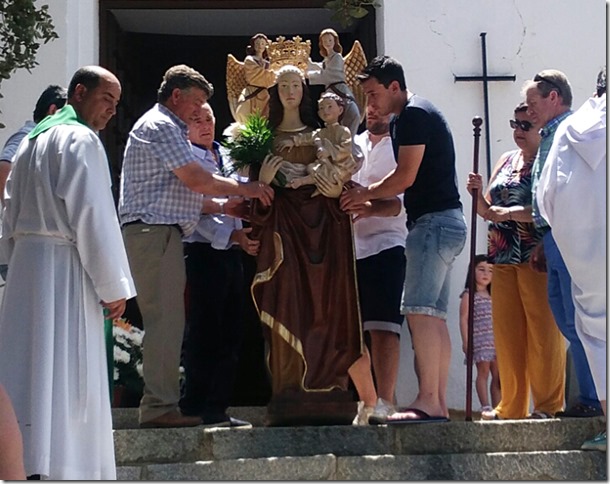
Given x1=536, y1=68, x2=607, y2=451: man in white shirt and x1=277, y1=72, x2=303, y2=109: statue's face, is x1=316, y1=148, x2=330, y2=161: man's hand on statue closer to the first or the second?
x1=277, y1=72, x2=303, y2=109: statue's face

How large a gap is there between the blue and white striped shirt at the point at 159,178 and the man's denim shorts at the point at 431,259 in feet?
3.51

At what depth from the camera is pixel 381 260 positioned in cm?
727

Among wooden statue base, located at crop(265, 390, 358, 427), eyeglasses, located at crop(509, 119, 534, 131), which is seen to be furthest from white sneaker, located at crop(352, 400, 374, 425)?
eyeglasses, located at crop(509, 119, 534, 131)

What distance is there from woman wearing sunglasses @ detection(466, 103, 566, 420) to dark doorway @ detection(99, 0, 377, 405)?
1948 millimetres

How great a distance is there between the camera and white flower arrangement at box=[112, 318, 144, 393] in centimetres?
810

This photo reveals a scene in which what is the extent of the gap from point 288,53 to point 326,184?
37.2 inches

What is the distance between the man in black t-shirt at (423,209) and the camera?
6695mm

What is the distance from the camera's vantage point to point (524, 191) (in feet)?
24.0

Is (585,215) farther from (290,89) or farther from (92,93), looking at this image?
(92,93)

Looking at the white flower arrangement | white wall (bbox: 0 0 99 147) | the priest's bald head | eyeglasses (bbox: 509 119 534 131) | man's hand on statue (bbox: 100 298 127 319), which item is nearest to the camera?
man's hand on statue (bbox: 100 298 127 319)

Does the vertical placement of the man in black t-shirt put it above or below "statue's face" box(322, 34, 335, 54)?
below

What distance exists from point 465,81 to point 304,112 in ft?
7.99

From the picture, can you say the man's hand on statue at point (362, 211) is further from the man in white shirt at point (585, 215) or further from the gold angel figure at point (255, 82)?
the man in white shirt at point (585, 215)

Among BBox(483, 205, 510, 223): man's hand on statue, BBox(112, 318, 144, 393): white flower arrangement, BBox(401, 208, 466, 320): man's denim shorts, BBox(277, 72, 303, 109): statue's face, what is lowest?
BBox(112, 318, 144, 393): white flower arrangement
